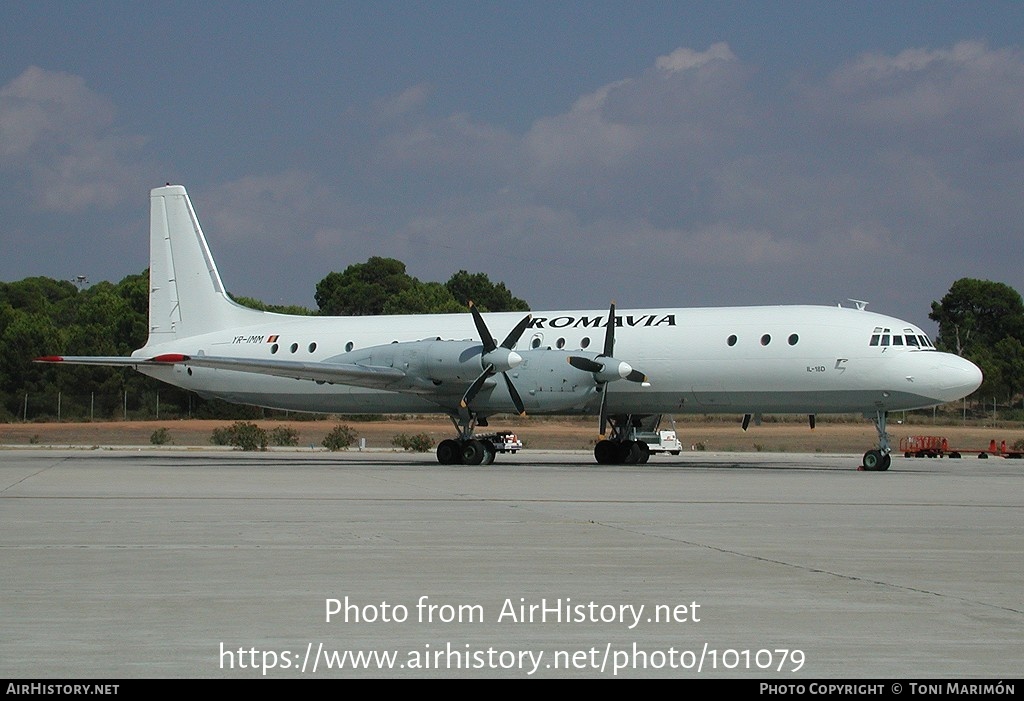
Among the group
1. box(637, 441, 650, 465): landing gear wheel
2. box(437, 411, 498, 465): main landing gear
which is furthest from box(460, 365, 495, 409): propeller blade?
box(637, 441, 650, 465): landing gear wheel

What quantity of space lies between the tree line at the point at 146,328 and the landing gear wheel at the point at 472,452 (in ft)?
141

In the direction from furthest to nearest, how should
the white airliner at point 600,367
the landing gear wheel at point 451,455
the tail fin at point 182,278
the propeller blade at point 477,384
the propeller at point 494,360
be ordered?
the tail fin at point 182,278 → the landing gear wheel at point 451,455 → the propeller blade at point 477,384 → the propeller at point 494,360 → the white airliner at point 600,367

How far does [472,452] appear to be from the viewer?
37.2 m

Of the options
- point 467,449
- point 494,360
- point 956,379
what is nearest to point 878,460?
point 956,379

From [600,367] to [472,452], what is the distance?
508cm

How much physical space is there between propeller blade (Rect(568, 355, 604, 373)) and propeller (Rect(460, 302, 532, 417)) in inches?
65.3

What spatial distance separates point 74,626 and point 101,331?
8915cm

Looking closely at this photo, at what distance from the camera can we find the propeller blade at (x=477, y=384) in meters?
35.9

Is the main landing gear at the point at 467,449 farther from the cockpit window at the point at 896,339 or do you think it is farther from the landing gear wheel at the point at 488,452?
the cockpit window at the point at 896,339

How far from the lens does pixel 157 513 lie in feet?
62.2

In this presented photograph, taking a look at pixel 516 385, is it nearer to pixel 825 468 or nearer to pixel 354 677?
pixel 825 468

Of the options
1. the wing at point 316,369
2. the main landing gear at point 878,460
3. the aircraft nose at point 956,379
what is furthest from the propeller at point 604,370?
the aircraft nose at point 956,379

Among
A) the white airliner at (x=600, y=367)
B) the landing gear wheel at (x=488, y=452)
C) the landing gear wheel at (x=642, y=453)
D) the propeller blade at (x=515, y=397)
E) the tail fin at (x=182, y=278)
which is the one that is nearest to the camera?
the white airliner at (x=600, y=367)
